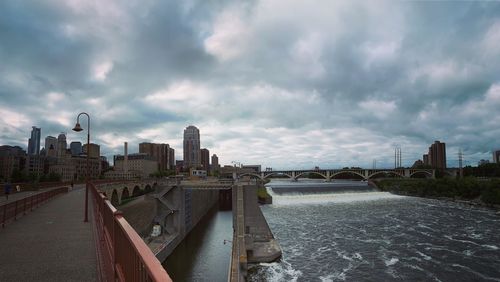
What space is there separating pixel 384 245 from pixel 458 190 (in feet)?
205

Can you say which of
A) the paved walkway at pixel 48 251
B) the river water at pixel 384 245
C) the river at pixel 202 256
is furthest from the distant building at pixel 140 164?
the paved walkway at pixel 48 251

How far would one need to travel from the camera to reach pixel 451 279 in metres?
26.7

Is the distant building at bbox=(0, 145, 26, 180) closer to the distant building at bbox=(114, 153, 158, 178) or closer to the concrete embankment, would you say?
the distant building at bbox=(114, 153, 158, 178)

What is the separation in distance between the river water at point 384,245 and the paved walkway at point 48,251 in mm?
19056

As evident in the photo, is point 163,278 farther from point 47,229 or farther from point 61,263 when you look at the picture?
point 47,229

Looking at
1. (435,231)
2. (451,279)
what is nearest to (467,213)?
(435,231)

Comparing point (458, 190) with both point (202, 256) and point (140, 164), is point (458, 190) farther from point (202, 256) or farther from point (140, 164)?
point (140, 164)

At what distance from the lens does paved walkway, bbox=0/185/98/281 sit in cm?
A: 724

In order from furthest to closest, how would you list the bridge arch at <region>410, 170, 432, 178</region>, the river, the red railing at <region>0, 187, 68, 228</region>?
the bridge arch at <region>410, 170, 432, 178</region>, the river, the red railing at <region>0, 187, 68, 228</region>

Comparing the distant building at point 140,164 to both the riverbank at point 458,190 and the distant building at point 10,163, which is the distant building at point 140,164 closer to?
the distant building at point 10,163

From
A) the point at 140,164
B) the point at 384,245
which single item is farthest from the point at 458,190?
the point at 140,164

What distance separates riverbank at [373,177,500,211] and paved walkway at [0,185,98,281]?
8163 cm

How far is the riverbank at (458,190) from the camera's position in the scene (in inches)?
2827

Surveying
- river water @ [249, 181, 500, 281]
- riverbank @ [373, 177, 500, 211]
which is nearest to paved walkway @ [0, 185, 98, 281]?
river water @ [249, 181, 500, 281]
